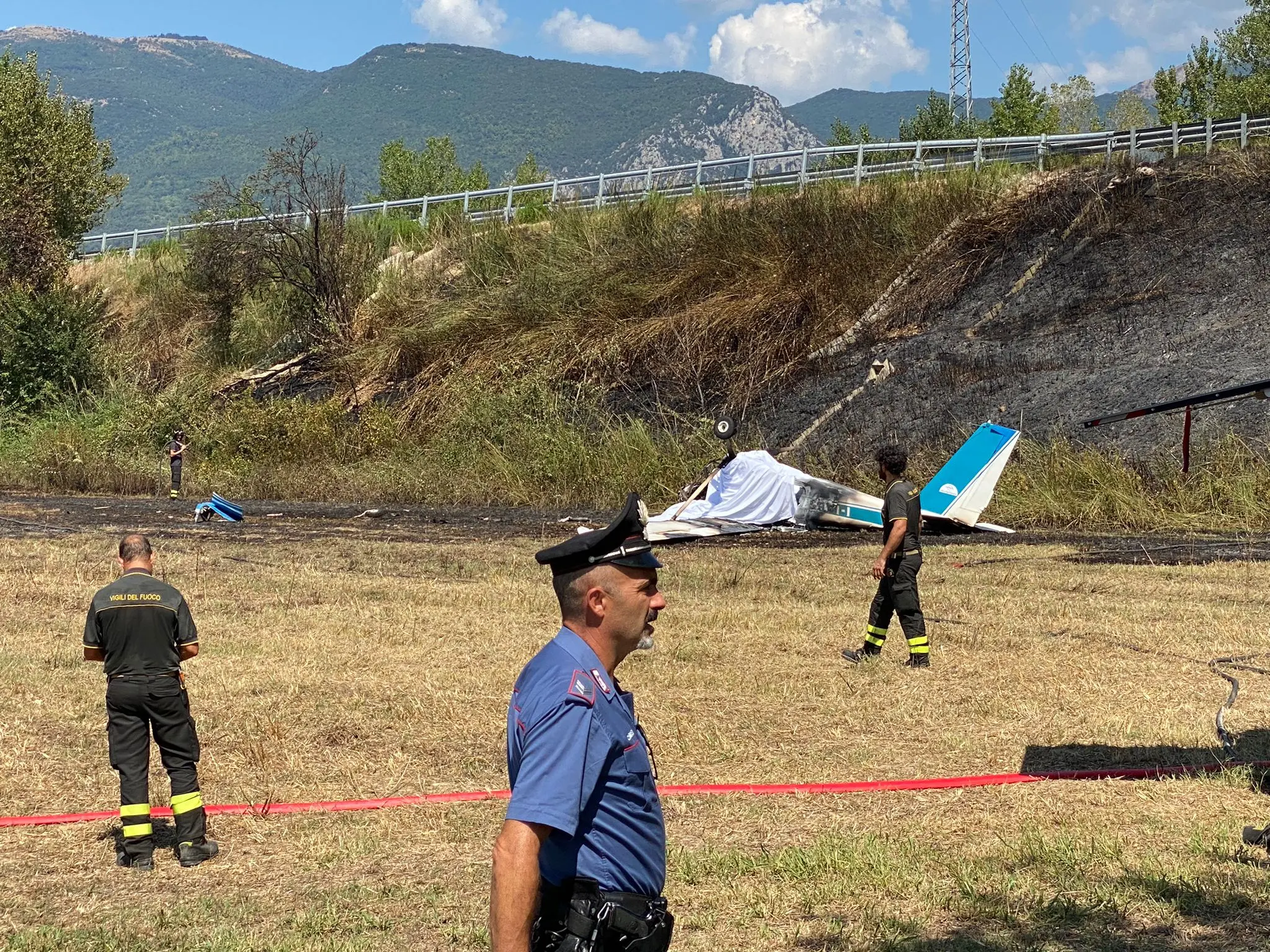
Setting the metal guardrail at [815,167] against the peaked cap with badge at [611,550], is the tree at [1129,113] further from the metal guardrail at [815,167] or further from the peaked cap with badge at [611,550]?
the peaked cap with badge at [611,550]

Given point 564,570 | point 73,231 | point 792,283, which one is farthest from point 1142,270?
point 73,231

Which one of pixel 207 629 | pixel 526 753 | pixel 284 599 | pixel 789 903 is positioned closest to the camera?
pixel 526 753

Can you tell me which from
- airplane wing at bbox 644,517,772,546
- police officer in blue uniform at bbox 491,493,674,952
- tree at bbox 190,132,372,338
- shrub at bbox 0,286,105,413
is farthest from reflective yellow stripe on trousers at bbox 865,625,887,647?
shrub at bbox 0,286,105,413

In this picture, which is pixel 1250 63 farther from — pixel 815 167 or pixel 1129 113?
pixel 815 167

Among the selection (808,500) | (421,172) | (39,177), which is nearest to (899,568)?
(808,500)

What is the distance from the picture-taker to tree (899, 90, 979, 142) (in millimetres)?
74037

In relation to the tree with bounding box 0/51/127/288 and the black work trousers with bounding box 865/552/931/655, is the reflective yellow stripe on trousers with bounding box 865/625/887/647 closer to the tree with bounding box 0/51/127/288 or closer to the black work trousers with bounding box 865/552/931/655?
the black work trousers with bounding box 865/552/931/655

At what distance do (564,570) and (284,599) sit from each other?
36.5 feet

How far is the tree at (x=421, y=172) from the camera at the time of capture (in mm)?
83188

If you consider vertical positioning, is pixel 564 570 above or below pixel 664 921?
above

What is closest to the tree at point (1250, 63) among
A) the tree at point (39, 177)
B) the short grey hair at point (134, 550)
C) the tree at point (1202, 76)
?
the tree at point (1202, 76)

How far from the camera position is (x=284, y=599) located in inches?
544

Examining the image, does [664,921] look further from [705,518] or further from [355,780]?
[705,518]

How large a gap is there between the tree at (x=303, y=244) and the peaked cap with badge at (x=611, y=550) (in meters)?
33.7
